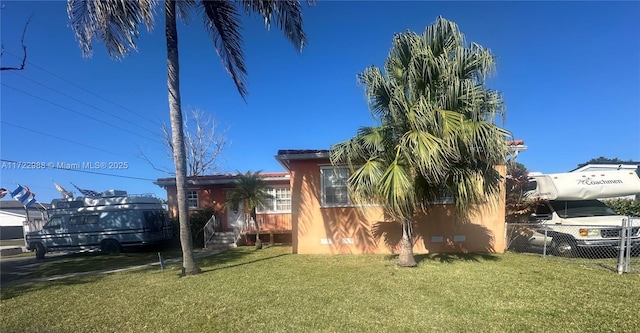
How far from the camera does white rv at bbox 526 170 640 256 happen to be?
8.93 metres

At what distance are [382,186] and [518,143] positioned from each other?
18.7 ft

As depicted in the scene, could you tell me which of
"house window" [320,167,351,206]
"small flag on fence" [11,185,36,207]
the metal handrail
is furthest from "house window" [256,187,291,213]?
"small flag on fence" [11,185,36,207]

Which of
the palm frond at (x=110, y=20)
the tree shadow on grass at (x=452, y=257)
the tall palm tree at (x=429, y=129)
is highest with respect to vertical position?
the palm frond at (x=110, y=20)

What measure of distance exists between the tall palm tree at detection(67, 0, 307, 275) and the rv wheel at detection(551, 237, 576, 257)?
9.57 metres

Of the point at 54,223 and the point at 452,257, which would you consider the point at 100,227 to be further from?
the point at 452,257

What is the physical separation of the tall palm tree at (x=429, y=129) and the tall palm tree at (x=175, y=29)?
304 cm

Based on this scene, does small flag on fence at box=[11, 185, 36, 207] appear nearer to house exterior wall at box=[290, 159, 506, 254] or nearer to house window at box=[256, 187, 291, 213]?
house window at box=[256, 187, 291, 213]

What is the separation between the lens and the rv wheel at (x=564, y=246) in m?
9.16

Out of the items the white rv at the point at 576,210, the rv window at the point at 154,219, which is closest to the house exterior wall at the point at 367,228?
the white rv at the point at 576,210

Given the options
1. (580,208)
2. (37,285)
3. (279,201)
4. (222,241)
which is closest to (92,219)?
(222,241)

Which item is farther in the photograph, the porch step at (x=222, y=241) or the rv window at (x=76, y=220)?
the porch step at (x=222, y=241)

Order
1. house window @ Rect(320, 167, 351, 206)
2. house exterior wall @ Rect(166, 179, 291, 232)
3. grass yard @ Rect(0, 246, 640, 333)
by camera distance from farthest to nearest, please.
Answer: house exterior wall @ Rect(166, 179, 291, 232), house window @ Rect(320, 167, 351, 206), grass yard @ Rect(0, 246, 640, 333)

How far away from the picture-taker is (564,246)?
928cm

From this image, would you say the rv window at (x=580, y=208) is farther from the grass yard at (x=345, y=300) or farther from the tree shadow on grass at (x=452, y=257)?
the tree shadow on grass at (x=452, y=257)
